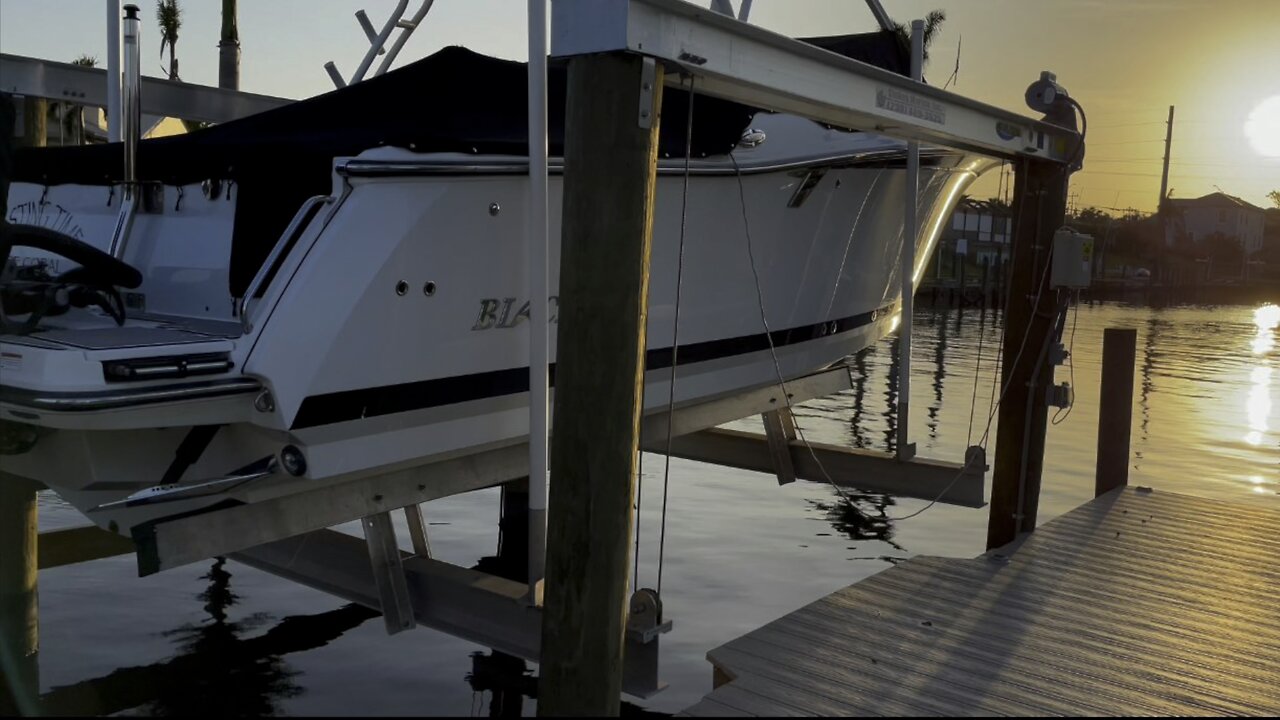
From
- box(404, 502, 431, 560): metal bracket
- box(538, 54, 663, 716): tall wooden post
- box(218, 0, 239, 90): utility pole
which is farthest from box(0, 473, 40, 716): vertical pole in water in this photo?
box(218, 0, 239, 90): utility pole

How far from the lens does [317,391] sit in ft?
13.0

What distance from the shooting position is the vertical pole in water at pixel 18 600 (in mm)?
5551

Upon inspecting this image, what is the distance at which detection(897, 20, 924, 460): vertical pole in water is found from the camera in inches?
273

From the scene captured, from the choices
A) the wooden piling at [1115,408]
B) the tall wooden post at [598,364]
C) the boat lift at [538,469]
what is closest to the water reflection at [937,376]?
the wooden piling at [1115,408]

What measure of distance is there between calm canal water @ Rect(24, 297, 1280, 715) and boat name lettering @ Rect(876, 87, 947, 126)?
306cm

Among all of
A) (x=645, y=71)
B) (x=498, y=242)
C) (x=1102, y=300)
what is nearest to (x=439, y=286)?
(x=498, y=242)

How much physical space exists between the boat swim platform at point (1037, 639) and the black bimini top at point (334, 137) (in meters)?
2.18

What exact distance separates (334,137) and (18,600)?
3.11 meters

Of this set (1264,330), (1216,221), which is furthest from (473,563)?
(1216,221)

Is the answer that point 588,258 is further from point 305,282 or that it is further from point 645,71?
point 305,282

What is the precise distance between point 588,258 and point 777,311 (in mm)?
3027

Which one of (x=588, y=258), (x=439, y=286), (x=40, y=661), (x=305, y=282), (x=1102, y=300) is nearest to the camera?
(x=588, y=258)

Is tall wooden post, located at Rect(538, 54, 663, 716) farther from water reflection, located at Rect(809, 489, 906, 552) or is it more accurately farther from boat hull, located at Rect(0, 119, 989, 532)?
water reflection, located at Rect(809, 489, 906, 552)

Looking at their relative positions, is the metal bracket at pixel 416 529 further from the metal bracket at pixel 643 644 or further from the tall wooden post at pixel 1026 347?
the tall wooden post at pixel 1026 347
